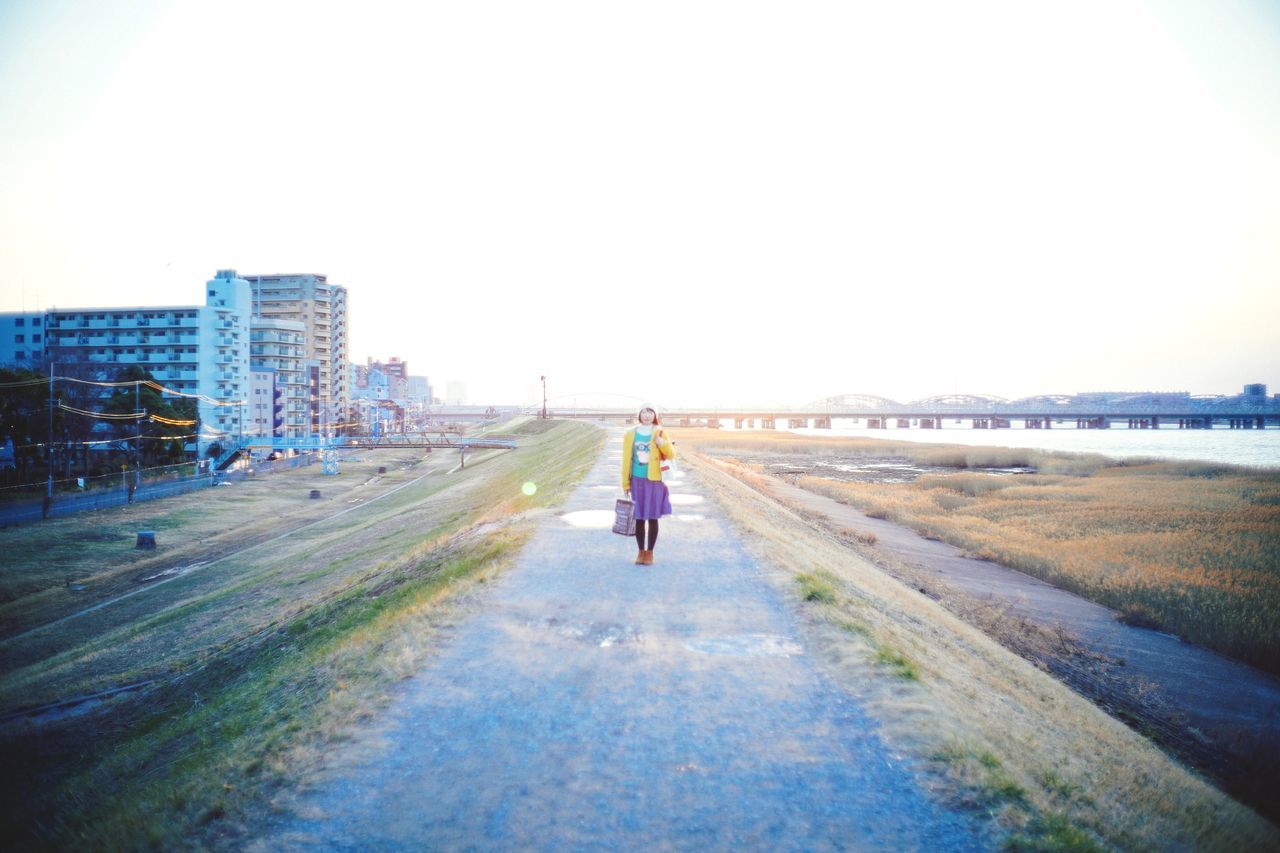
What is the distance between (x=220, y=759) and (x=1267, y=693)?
17841 millimetres

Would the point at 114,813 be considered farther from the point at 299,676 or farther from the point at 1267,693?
the point at 1267,693

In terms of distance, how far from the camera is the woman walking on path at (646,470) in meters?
10.2

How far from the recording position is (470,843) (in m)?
4.41

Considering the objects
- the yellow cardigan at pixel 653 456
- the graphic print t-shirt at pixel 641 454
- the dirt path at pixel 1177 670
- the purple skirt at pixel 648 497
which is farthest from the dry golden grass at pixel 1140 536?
the graphic print t-shirt at pixel 641 454

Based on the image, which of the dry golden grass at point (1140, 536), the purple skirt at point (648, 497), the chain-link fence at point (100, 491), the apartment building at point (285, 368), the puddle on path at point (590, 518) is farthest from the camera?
the apartment building at point (285, 368)

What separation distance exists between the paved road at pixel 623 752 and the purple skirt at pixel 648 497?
196 centimetres

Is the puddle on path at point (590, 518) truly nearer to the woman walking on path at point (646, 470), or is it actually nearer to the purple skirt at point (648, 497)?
the woman walking on path at point (646, 470)

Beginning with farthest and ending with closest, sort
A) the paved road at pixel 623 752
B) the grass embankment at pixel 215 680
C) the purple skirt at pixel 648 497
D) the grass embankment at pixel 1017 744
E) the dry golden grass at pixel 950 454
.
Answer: the dry golden grass at pixel 950 454, the purple skirt at pixel 648 497, the grass embankment at pixel 215 680, the grass embankment at pixel 1017 744, the paved road at pixel 623 752

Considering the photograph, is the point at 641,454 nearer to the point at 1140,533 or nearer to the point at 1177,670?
the point at 1177,670

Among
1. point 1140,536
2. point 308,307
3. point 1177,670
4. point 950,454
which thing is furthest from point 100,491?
point 308,307

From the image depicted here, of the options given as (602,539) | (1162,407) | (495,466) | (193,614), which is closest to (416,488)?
(495,466)

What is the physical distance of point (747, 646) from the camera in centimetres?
771

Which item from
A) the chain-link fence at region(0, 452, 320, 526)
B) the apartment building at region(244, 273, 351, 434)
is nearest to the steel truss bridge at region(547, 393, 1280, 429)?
the apartment building at region(244, 273, 351, 434)

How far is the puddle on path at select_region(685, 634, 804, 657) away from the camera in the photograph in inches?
295
